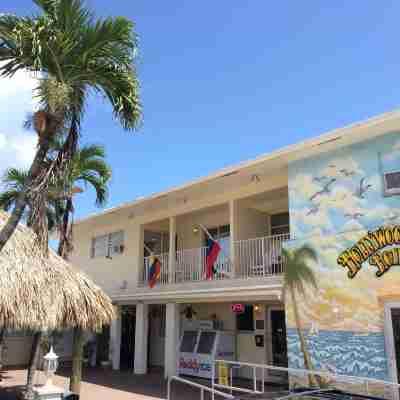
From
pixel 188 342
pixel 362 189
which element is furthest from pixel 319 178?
pixel 188 342

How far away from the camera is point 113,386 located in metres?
13.6

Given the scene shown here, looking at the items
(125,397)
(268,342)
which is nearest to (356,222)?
(268,342)

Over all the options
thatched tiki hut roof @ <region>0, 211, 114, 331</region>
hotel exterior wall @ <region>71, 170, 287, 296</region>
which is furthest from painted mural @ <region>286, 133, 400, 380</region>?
thatched tiki hut roof @ <region>0, 211, 114, 331</region>

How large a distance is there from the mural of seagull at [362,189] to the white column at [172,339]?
25.2ft

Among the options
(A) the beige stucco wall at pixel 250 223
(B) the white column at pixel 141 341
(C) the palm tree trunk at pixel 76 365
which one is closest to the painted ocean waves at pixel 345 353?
(A) the beige stucco wall at pixel 250 223

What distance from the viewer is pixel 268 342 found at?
14.4 m

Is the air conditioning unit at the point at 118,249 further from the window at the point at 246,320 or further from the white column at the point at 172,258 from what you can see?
the window at the point at 246,320

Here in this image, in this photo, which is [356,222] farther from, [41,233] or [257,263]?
[41,233]

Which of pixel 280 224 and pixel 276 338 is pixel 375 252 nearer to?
pixel 280 224

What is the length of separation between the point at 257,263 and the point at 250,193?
218cm

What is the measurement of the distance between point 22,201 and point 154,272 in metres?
8.73

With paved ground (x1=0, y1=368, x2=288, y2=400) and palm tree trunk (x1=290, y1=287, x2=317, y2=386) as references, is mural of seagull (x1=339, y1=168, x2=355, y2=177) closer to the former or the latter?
palm tree trunk (x1=290, y1=287, x2=317, y2=386)

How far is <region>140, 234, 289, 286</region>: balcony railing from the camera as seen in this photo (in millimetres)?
12703

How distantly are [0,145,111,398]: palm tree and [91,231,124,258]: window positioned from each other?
514cm
